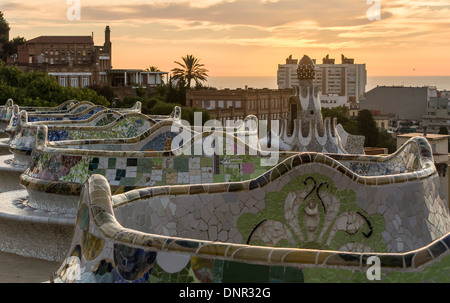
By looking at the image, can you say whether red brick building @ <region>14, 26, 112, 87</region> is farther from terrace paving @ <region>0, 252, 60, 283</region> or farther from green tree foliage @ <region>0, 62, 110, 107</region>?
terrace paving @ <region>0, 252, 60, 283</region>

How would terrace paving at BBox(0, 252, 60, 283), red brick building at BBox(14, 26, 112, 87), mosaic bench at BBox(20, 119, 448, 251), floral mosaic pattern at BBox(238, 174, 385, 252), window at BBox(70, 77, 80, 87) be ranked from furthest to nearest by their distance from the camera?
window at BBox(70, 77, 80, 87) < red brick building at BBox(14, 26, 112, 87) < terrace paving at BBox(0, 252, 60, 283) < mosaic bench at BBox(20, 119, 448, 251) < floral mosaic pattern at BBox(238, 174, 385, 252)

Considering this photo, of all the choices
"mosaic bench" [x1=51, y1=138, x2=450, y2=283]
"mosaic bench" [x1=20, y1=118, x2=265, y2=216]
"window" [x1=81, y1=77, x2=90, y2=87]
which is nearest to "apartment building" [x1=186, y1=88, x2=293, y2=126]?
"window" [x1=81, y1=77, x2=90, y2=87]

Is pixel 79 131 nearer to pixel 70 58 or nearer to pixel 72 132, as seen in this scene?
pixel 72 132

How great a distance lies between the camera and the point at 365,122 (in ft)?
148

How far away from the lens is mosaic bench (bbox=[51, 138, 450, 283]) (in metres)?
3.30

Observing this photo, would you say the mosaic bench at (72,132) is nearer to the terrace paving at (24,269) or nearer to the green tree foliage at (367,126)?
the terrace paving at (24,269)

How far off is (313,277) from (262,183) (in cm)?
202

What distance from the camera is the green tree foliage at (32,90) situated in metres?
35.6

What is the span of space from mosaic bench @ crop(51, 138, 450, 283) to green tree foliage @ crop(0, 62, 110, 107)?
99.1ft

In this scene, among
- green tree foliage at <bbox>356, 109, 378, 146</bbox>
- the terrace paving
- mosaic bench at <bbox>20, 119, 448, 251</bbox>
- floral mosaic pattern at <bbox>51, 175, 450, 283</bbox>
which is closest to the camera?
floral mosaic pattern at <bbox>51, 175, 450, 283</bbox>

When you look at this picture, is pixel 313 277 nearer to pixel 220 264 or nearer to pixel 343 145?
pixel 220 264

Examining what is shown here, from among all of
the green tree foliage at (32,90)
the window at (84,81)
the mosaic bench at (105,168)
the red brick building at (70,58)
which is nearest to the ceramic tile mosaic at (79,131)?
the mosaic bench at (105,168)

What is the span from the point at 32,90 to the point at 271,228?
33208 millimetres
